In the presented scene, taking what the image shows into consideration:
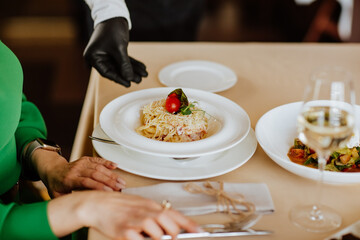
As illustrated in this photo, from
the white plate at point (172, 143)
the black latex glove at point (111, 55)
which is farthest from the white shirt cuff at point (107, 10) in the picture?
the white plate at point (172, 143)

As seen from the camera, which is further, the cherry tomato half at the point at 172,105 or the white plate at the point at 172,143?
the cherry tomato half at the point at 172,105

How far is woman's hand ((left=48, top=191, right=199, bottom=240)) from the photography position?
0.74 meters

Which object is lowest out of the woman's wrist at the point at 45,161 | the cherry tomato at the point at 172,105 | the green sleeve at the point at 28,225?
the woman's wrist at the point at 45,161

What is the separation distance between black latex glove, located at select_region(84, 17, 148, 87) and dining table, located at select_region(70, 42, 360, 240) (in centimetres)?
7

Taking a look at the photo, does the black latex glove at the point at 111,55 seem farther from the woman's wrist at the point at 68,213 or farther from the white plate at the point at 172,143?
the woman's wrist at the point at 68,213

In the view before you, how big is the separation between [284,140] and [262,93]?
309 mm

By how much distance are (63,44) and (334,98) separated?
11.7 ft

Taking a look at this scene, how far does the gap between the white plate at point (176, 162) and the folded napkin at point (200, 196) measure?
39 millimetres

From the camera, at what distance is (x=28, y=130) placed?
1236 mm

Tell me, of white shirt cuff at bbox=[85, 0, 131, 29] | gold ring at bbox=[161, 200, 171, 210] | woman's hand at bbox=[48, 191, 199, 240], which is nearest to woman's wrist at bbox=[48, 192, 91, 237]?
woman's hand at bbox=[48, 191, 199, 240]

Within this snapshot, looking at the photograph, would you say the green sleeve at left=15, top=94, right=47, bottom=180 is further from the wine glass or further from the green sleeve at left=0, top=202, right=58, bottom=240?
the wine glass

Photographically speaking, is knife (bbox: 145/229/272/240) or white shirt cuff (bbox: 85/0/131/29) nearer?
knife (bbox: 145/229/272/240)

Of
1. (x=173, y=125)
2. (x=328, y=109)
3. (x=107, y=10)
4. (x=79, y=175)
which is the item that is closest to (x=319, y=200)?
(x=328, y=109)

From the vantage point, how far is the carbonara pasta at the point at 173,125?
1.06 metres
